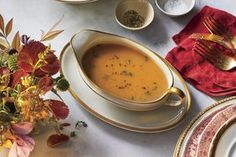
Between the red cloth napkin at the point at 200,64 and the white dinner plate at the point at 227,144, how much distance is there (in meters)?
0.19

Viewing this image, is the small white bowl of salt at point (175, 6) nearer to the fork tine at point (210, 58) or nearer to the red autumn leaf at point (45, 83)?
the fork tine at point (210, 58)

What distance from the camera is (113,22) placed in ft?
3.22

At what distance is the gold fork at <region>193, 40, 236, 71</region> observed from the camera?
93 cm

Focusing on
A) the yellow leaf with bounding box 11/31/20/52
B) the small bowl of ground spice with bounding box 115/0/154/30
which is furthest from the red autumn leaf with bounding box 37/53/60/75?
the small bowl of ground spice with bounding box 115/0/154/30

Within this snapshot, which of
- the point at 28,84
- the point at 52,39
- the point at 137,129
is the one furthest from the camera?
the point at 52,39

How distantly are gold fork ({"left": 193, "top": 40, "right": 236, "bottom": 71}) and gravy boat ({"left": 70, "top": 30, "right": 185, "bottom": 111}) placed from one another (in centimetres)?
10

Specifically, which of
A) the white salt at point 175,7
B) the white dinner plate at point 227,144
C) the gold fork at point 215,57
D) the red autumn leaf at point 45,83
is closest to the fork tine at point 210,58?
the gold fork at point 215,57

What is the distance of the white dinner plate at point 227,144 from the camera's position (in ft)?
2.31

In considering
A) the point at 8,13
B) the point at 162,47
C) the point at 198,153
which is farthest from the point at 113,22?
the point at 198,153

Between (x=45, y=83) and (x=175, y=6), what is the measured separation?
0.40 m

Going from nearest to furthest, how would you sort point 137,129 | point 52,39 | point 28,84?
point 28,84, point 137,129, point 52,39

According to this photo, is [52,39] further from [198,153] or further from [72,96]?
[198,153]

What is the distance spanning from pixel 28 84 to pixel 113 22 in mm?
317

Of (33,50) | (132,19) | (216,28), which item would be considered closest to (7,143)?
(33,50)
